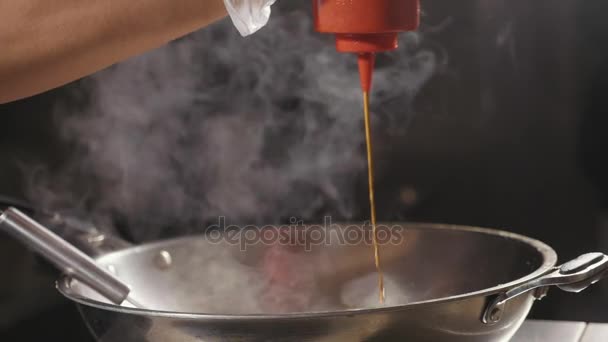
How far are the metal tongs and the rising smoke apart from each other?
1.50ft

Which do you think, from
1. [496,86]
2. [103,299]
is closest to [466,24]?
[496,86]

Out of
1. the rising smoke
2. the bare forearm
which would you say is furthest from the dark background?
the bare forearm

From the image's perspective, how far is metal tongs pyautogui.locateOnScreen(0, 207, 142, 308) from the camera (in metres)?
0.99

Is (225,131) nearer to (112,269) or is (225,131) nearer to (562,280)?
(112,269)

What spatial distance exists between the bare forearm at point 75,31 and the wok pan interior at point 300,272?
0.28 m

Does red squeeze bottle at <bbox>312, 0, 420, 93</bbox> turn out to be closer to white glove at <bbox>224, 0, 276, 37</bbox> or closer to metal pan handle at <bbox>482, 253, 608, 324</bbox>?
Answer: white glove at <bbox>224, 0, 276, 37</bbox>

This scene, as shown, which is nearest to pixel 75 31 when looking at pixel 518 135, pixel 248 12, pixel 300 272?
pixel 248 12

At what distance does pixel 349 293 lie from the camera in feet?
3.85

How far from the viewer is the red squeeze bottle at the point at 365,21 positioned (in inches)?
33.9

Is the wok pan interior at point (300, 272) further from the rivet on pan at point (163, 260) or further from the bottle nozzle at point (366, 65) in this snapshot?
the bottle nozzle at point (366, 65)

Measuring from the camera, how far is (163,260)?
3.77 feet

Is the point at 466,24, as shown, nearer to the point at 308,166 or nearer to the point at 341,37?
the point at 308,166

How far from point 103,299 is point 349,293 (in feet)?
1.06

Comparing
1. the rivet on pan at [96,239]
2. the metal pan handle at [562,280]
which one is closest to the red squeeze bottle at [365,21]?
the metal pan handle at [562,280]
